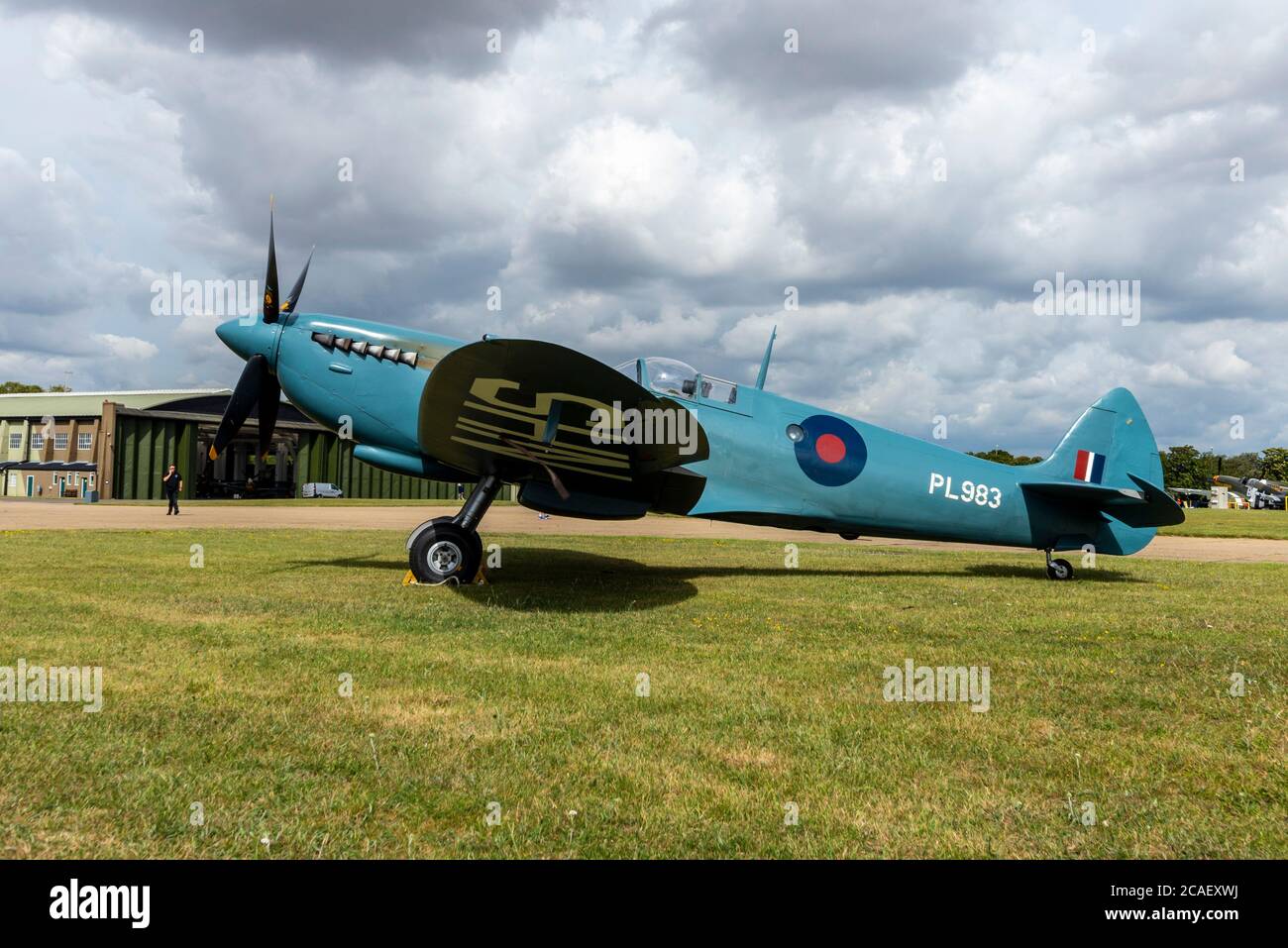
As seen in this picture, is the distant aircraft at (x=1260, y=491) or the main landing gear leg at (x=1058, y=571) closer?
the main landing gear leg at (x=1058, y=571)

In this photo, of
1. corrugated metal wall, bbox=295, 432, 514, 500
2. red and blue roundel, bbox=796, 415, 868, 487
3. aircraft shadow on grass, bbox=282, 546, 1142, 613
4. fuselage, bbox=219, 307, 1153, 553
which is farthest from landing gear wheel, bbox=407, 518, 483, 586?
corrugated metal wall, bbox=295, 432, 514, 500

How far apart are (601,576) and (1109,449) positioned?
774 centimetres

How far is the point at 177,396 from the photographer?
47.0 metres

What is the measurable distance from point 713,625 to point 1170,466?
124 m

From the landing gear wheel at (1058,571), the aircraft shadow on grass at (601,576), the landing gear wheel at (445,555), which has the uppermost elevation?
the landing gear wheel at (445,555)

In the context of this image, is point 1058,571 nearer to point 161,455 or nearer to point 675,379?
point 675,379

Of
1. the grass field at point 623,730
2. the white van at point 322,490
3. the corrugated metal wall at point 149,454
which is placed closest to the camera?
the grass field at point 623,730

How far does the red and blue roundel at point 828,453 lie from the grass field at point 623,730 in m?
2.38

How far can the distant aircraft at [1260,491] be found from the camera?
225 ft

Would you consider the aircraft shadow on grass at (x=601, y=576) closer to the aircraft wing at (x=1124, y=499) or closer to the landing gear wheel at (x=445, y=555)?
the landing gear wheel at (x=445, y=555)

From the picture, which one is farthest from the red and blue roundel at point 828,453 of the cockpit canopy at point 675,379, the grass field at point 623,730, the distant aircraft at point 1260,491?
the distant aircraft at point 1260,491

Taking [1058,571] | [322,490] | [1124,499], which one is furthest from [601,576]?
[322,490]

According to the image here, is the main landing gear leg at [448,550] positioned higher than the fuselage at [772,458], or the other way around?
the fuselage at [772,458]
